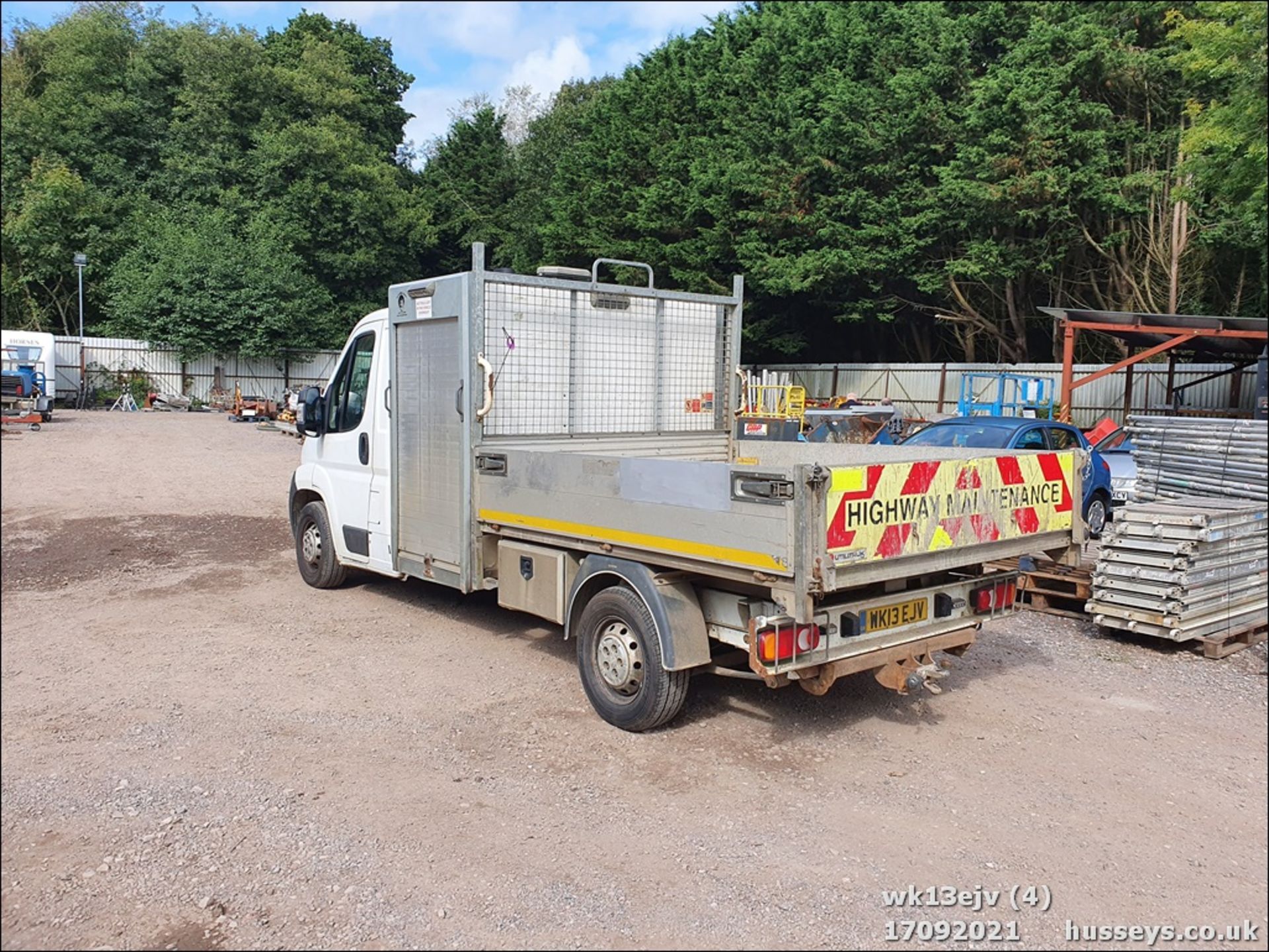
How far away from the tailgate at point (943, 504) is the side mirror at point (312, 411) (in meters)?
5.45

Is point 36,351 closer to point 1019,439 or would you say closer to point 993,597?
point 993,597

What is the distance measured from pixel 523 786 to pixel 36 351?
2887mm

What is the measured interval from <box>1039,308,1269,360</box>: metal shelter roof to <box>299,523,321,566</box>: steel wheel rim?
21.3 feet

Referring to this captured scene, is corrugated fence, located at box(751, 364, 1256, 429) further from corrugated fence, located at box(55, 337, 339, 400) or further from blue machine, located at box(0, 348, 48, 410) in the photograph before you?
corrugated fence, located at box(55, 337, 339, 400)

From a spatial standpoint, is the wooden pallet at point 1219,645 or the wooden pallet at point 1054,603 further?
the wooden pallet at point 1054,603

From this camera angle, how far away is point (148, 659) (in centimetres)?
621

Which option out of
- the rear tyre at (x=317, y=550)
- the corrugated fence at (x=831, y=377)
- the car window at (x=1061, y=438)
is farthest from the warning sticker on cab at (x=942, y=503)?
the car window at (x=1061, y=438)

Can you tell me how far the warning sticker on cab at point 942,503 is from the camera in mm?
4469

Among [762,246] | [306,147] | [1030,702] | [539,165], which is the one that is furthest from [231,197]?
[1030,702]

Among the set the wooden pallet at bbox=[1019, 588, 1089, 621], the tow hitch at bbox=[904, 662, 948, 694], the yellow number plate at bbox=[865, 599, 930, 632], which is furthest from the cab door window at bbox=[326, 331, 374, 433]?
the wooden pallet at bbox=[1019, 588, 1089, 621]

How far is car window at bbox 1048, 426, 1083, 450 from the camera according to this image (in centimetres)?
1205

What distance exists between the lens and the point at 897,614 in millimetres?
5176

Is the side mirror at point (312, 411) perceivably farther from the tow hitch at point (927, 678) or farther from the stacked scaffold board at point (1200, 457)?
the stacked scaffold board at point (1200, 457)

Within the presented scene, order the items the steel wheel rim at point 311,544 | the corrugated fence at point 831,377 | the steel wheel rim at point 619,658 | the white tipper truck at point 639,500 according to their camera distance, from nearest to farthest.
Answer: the white tipper truck at point 639,500
the steel wheel rim at point 619,658
the steel wheel rim at point 311,544
the corrugated fence at point 831,377
